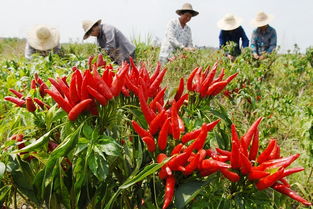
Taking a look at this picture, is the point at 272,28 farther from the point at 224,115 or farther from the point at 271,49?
the point at 224,115

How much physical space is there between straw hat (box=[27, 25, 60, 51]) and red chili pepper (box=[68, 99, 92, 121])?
453 cm

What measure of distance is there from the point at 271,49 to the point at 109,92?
17.4ft

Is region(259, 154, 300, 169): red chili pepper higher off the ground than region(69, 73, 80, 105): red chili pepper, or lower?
lower

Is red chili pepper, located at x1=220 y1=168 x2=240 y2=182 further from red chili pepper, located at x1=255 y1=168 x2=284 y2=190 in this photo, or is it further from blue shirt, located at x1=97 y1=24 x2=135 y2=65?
blue shirt, located at x1=97 y1=24 x2=135 y2=65

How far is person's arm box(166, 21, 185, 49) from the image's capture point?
561 cm

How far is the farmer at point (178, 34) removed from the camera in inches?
221

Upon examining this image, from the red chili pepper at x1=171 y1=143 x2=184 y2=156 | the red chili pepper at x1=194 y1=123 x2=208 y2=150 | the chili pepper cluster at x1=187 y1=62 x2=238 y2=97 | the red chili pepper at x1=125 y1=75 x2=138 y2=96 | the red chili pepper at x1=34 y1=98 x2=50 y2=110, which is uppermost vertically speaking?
the red chili pepper at x1=125 y1=75 x2=138 y2=96

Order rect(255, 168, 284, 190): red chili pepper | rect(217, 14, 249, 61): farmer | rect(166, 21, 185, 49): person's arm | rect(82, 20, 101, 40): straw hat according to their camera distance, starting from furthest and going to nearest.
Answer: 1. rect(217, 14, 249, 61): farmer
2. rect(166, 21, 185, 49): person's arm
3. rect(82, 20, 101, 40): straw hat
4. rect(255, 168, 284, 190): red chili pepper

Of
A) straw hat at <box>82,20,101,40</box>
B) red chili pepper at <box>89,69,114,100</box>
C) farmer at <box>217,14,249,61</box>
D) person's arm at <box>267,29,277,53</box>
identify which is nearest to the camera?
red chili pepper at <box>89,69,114,100</box>

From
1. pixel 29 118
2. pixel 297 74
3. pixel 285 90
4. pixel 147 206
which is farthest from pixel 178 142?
pixel 297 74

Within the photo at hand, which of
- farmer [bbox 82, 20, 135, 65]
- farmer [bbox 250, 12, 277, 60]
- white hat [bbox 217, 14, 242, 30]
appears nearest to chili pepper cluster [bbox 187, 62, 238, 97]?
farmer [bbox 82, 20, 135, 65]

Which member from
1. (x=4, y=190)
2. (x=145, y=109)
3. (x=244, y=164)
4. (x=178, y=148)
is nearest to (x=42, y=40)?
(x=4, y=190)

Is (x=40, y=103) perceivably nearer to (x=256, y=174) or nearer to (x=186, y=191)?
(x=186, y=191)

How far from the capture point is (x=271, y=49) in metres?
5.80
